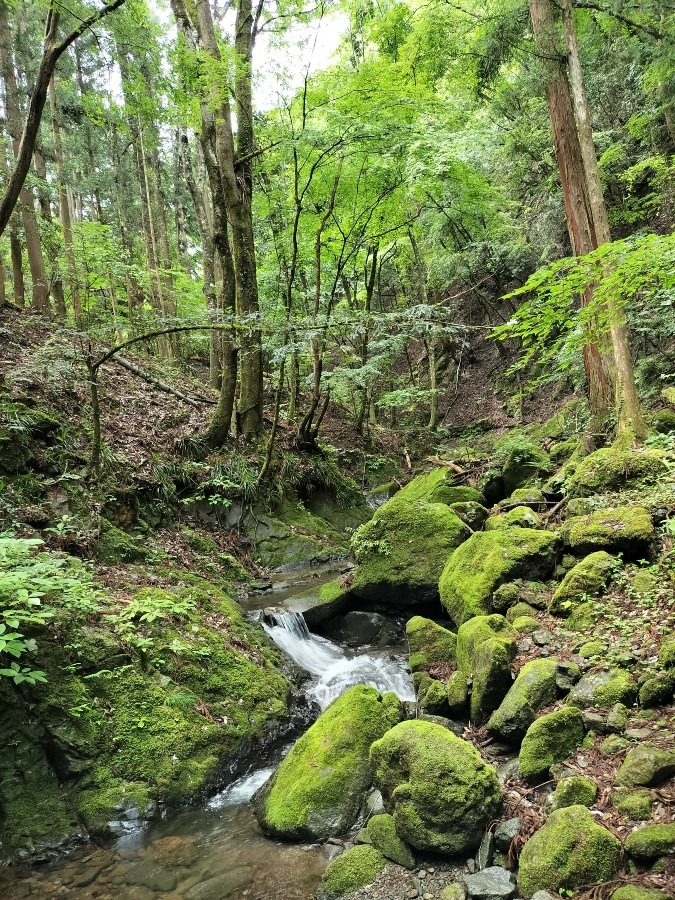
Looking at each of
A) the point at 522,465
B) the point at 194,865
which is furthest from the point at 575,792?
the point at 522,465

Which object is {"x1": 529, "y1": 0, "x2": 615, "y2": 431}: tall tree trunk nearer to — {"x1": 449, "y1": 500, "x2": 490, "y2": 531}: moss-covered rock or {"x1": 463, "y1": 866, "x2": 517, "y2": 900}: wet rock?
{"x1": 449, "y1": 500, "x2": 490, "y2": 531}: moss-covered rock

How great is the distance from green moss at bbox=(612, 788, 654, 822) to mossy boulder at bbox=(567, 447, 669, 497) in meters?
4.08

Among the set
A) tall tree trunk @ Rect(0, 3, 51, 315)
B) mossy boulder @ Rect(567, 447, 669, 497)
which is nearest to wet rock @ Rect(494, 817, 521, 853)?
mossy boulder @ Rect(567, 447, 669, 497)

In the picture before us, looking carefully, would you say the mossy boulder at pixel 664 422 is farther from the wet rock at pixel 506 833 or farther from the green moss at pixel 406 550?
the wet rock at pixel 506 833

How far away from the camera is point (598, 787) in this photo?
3240mm

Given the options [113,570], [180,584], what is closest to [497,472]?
[180,584]

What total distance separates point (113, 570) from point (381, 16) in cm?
2007

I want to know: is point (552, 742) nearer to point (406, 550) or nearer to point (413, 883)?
point (413, 883)

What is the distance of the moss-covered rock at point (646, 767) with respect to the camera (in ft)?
9.91

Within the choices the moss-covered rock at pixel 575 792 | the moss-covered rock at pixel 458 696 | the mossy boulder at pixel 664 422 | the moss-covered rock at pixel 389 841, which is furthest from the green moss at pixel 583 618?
the mossy boulder at pixel 664 422

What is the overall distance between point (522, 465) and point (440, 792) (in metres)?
8.18

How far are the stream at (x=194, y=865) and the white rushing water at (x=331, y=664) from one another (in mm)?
1819

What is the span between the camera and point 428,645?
245 inches

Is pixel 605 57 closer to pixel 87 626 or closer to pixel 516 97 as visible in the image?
pixel 516 97
